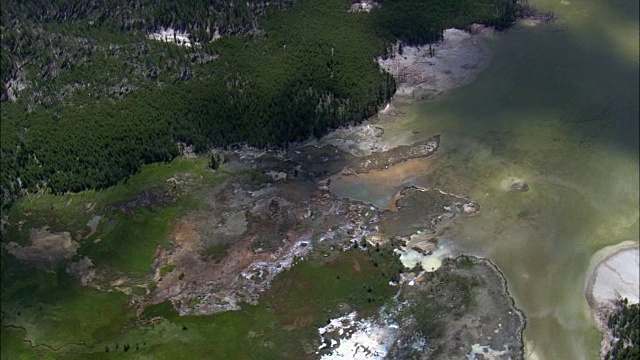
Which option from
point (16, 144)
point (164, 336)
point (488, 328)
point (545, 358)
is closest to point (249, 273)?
point (164, 336)

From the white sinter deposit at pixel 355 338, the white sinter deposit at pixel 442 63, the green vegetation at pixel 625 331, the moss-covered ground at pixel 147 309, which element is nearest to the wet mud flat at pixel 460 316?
the white sinter deposit at pixel 355 338

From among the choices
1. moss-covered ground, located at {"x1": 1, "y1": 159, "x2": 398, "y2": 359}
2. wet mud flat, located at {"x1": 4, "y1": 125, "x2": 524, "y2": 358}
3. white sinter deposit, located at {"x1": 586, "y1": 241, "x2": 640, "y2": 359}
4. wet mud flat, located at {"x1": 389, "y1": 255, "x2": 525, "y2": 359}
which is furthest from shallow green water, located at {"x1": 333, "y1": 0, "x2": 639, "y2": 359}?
moss-covered ground, located at {"x1": 1, "y1": 159, "x2": 398, "y2": 359}

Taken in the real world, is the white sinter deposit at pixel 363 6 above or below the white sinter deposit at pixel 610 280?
above

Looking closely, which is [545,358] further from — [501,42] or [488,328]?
[501,42]

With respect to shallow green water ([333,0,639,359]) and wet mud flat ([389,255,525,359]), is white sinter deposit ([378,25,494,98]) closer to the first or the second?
shallow green water ([333,0,639,359])

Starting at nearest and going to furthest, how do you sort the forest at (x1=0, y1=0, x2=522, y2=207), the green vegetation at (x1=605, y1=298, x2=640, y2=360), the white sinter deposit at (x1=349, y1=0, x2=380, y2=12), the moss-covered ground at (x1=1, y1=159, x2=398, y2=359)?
the green vegetation at (x1=605, y1=298, x2=640, y2=360)
the moss-covered ground at (x1=1, y1=159, x2=398, y2=359)
the forest at (x1=0, y1=0, x2=522, y2=207)
the white sinter deposit at (x1=349, y1=0, x2=380, y2=12)

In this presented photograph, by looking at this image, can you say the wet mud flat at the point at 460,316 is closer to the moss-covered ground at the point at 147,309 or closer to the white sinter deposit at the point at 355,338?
the white sinter deposit at the point at 355,338
